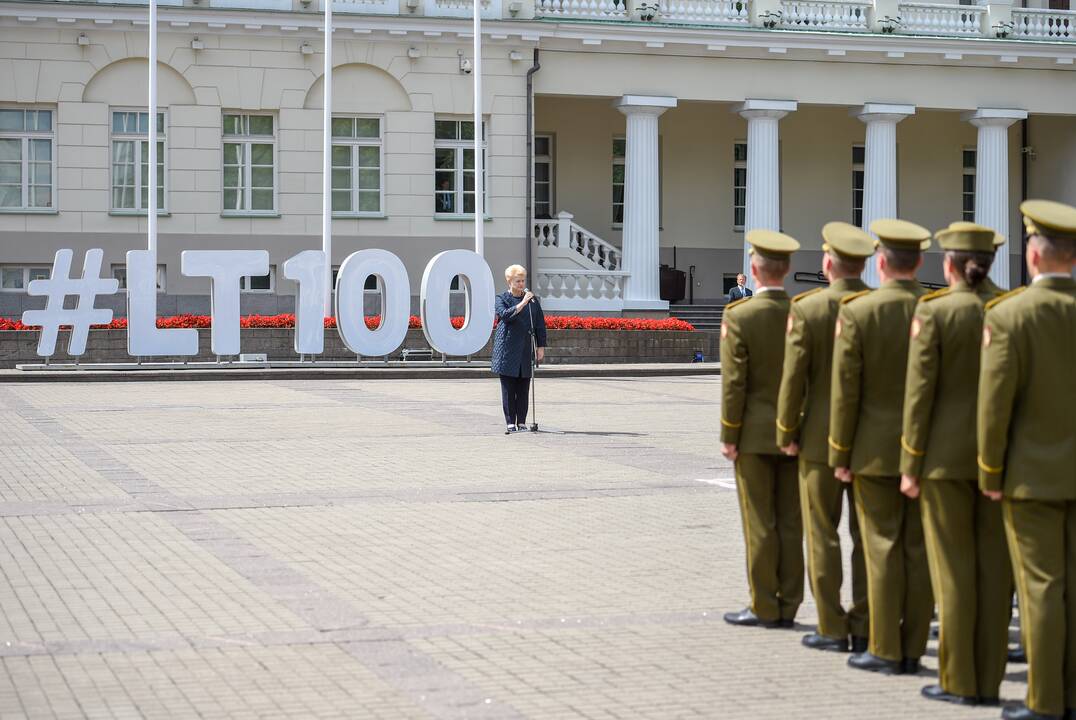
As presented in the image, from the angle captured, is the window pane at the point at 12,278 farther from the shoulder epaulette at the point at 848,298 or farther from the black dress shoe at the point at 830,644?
the shoulder epaulette at the point at 848,298

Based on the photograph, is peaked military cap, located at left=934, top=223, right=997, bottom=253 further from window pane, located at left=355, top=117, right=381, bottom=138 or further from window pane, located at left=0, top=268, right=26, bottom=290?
window pane, located at left=0, top=268, right=26, bottom=290

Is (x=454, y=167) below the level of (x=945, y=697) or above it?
above

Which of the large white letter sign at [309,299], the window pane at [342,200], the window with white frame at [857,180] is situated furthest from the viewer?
the window with white frame at [857,180]

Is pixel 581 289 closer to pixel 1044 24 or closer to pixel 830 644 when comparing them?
pixel 1044 24

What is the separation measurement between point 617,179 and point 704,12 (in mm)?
5434

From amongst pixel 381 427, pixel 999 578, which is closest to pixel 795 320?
pixel 999 578

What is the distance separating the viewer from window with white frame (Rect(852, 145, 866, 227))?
46250 mm

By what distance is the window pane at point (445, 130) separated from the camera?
39406 mm

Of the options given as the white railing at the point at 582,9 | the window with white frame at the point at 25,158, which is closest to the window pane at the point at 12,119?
the window with white frame at the point at 25,158

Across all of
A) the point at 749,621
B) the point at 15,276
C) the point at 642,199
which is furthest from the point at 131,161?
the point at 749,621

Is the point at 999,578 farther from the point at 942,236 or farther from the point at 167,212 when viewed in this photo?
the point at 167,212

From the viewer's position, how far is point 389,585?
32.1 ft

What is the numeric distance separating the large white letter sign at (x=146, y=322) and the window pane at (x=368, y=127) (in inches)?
375

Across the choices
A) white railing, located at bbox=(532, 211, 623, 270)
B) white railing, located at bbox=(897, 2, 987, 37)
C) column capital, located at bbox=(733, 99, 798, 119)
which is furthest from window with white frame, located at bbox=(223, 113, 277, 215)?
white railing, located at bbox=(897, 2, 987, 37)
